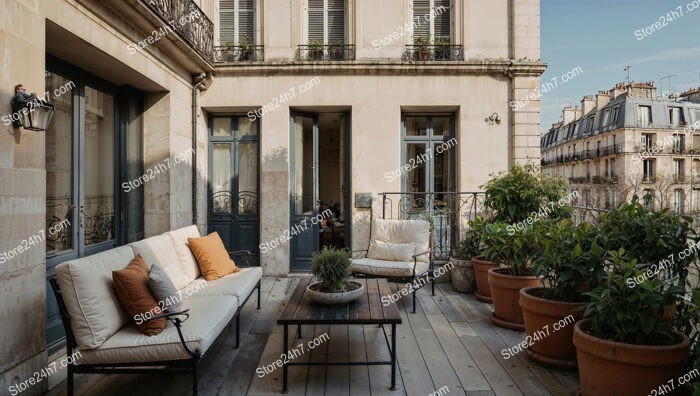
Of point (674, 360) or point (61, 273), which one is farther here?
point (61, 273)

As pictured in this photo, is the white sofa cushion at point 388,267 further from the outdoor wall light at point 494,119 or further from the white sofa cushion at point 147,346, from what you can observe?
the outdoor wall light at point 494,119

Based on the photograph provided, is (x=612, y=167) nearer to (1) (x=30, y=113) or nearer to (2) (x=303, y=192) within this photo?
(2) (x=303, y=192)

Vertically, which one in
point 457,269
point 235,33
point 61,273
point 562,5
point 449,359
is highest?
point 562,5

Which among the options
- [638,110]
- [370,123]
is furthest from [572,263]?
[638,110]

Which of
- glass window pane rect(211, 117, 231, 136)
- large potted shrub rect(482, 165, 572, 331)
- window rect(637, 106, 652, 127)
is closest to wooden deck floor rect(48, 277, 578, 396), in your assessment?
large potted shrub rect(482, 165, 572, 331)

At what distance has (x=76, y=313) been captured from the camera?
99.5 inches

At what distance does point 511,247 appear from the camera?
4.32m

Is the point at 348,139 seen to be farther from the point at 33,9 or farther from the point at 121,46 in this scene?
the point at 33,9

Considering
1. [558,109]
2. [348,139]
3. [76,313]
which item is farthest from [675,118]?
[76,313]

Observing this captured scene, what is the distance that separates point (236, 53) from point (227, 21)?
64 centimetres

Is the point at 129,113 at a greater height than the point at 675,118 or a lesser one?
lesser

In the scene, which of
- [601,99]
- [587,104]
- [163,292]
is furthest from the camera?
[587,104]

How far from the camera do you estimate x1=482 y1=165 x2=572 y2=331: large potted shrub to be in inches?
163

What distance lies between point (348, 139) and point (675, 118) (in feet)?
122
